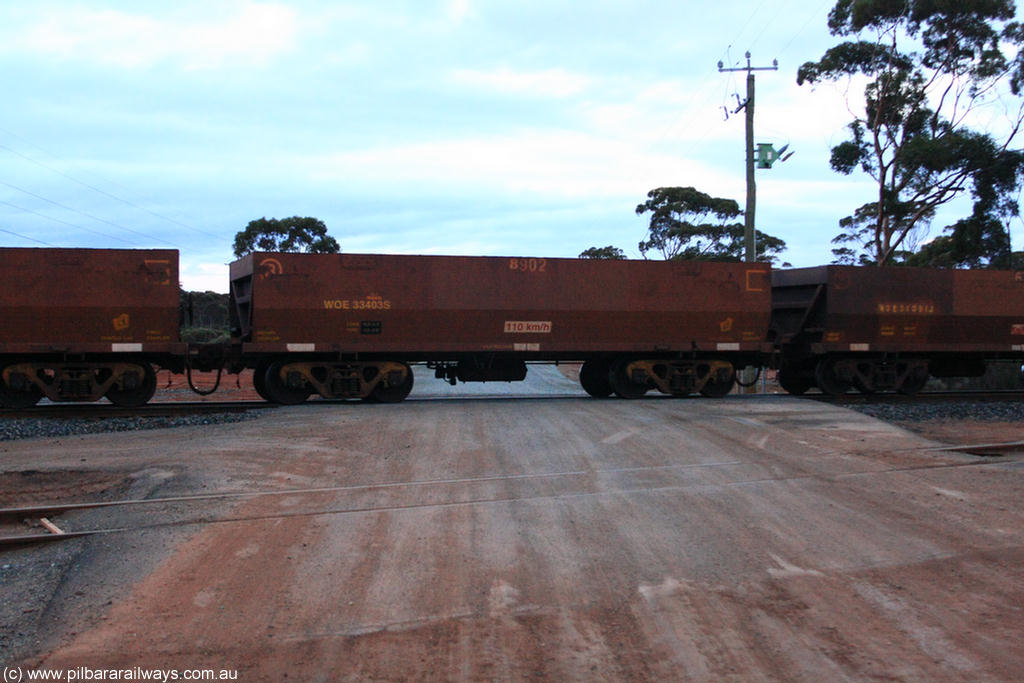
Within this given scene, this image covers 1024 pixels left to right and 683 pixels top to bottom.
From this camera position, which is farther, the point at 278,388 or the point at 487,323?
the point at 487,323

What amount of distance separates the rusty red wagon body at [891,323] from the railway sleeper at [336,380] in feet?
28.0

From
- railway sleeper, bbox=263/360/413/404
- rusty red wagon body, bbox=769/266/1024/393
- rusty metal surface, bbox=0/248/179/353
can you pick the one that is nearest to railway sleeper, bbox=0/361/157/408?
rusty metal surface, bbox=0/248/179/353

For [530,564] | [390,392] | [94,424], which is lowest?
[530,564]

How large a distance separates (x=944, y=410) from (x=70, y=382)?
625 inches

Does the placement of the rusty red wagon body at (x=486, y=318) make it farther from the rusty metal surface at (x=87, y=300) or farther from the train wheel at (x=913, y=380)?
the train wheel at (x=913, y=380)

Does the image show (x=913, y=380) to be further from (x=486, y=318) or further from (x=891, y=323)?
(x=486, y=318)

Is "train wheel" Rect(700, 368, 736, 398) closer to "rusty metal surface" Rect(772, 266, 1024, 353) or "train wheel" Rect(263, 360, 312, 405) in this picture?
"rusty metal surface" Rect(772, 266, 1024, 353)

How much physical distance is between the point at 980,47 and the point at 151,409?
33.1 meters

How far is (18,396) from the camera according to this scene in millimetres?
14547

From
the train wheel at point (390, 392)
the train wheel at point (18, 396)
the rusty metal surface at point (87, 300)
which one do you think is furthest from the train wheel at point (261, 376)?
the train wheel at point (18, 396)

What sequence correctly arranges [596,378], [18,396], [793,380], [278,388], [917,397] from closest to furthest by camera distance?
1. [18,396]
2. [278,388]
3. [917,397]
4. [596,378]
5. [793,380]

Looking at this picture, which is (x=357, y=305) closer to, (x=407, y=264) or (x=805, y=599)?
(x=407, y=264)

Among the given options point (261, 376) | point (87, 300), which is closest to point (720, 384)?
point (261, 376)

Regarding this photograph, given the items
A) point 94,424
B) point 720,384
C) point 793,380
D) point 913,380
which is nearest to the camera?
point 94,424
